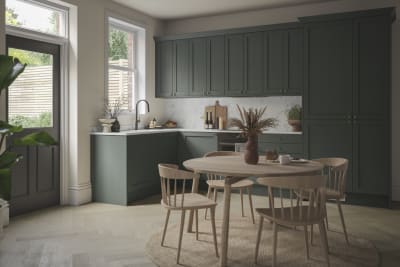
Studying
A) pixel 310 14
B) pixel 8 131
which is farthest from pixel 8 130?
pixel 310 14

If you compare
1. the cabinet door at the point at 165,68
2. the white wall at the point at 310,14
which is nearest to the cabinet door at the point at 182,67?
the cabinet door at the point at 165,68

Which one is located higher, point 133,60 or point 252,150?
point 133,60

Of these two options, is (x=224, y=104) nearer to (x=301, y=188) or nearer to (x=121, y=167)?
(x=121, y=167)

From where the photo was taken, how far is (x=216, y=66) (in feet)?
21.5

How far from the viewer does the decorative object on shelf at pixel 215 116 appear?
6871 millimetres

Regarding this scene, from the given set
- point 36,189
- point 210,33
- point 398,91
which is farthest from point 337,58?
point 36,189

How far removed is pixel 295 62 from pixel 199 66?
1591 mm

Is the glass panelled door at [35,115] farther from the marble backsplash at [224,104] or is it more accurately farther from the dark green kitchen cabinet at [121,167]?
the marble backsplash at [224,104]

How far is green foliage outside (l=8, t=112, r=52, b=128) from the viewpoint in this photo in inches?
189

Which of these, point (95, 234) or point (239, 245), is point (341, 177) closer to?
point (239, 245)

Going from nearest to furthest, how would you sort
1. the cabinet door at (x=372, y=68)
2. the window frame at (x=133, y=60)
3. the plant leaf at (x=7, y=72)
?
the plant leaf at (x=7, y=72), the cabinet door at (x=372, y=68), the window frame at (x=133, y=60)

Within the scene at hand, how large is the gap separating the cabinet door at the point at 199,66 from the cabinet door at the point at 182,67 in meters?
0.11

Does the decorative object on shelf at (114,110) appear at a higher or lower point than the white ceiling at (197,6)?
lower

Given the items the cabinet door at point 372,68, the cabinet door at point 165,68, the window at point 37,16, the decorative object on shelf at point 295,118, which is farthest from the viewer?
the cabinet door at point 165,68
